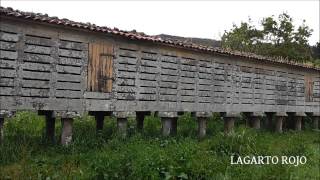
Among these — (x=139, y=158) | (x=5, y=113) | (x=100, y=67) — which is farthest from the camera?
(x=100, y=67)

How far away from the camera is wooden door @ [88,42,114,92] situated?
11.6 meters

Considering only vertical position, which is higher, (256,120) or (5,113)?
(5,113)

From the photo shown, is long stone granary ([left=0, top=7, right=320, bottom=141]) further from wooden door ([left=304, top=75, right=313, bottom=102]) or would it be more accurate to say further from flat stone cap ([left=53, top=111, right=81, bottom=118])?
wooden door ([left=304, top=75, right=313, bottom=102])

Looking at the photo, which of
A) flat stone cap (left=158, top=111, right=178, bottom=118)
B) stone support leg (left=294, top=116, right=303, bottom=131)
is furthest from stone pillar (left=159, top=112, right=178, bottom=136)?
stone support leg (left=294, top=116, right=303, bottom=131)

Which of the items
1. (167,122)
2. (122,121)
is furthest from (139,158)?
(167,122)

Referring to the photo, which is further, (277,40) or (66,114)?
(277,40)

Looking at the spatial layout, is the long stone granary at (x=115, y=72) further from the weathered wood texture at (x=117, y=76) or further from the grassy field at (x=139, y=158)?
the grassy field at (x=139, y=158)

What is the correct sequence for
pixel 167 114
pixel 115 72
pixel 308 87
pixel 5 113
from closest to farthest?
pixel 5 113 → pixel 115 72 → pixel 167 114 → pixel 308 87

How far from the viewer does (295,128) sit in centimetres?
1989

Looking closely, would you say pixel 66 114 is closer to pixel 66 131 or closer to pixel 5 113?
pixel 66 131

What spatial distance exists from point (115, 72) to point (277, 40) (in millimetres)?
15181

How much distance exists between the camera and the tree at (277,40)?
24609 mm

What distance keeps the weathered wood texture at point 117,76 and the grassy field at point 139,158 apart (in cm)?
104

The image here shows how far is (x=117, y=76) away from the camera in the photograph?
12.2m
